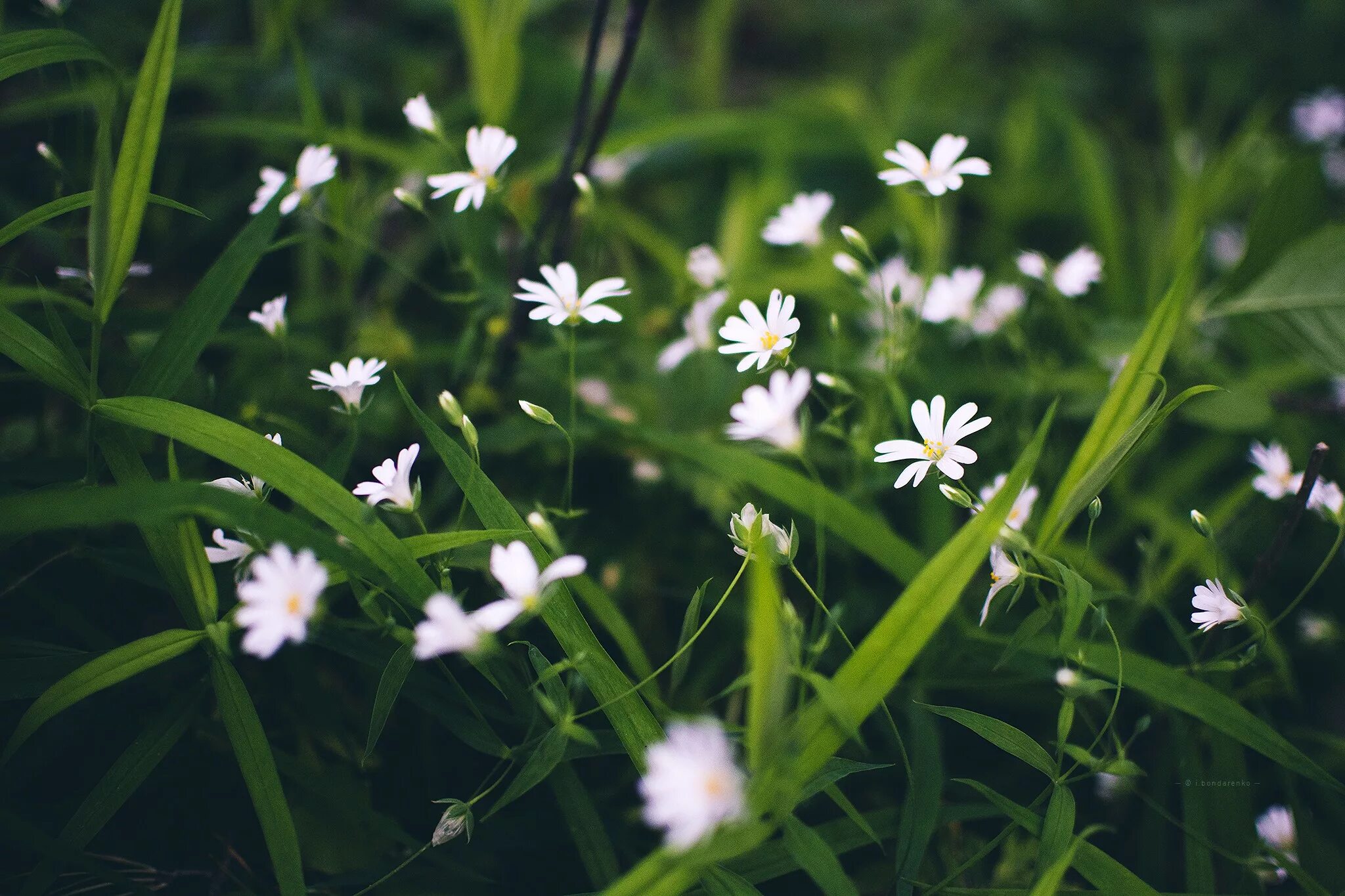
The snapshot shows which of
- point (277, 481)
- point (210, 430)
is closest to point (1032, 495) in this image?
point (277, 481)

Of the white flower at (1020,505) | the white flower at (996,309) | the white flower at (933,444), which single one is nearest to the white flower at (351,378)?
the white flower at (933,444)

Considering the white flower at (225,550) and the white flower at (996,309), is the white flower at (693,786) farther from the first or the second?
the white flower at (996,309)

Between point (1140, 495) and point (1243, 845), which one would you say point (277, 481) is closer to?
point (1243, 845)

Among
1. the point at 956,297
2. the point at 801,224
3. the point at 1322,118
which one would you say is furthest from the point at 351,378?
the point at 1322,118

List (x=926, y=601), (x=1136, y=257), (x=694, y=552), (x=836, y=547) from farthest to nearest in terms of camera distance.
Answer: (x=1136, y=257) → (x=694, y=552) → (x=836, y=547) → (x=926, y=601)

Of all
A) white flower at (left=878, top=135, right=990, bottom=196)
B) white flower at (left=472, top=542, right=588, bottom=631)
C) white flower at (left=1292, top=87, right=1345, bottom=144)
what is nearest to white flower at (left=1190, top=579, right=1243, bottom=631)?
white flower at (left=878, top=135, right=990, bottom=196)

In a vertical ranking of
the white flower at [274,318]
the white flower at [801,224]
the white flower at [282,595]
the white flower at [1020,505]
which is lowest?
the white flower at [282,595]

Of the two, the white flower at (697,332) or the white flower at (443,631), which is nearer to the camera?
the white flower at (443,631)
